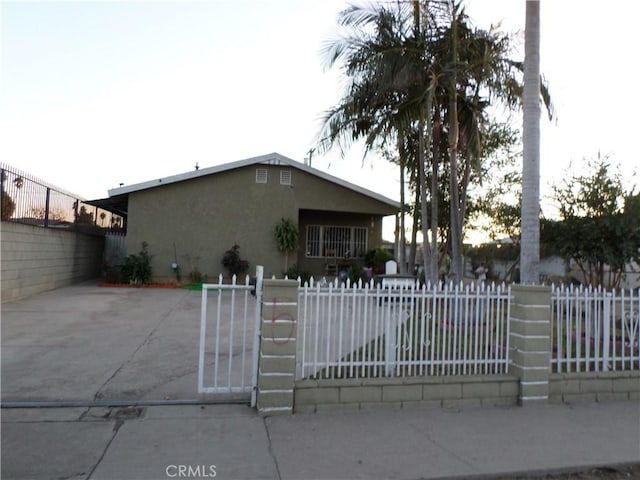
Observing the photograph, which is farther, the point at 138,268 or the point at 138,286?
the point at 138,286

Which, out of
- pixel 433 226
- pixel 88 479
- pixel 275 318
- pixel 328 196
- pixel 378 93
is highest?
pixel 378 93

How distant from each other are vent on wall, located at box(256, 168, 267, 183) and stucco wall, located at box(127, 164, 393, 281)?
0.13 m

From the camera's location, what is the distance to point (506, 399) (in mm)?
5316

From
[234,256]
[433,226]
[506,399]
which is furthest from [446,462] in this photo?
[234,256]

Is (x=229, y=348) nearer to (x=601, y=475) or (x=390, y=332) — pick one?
(x=390, y=332)

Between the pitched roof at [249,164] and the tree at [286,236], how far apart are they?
2094 mm

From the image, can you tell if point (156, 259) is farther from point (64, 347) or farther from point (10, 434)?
point (10, 434)

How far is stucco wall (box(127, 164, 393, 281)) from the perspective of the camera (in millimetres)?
16594

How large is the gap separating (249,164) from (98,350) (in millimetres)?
10684

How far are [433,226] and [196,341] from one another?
6164 millimetres

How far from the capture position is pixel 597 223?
10398 mm

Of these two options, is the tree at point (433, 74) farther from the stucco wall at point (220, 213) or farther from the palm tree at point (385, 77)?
the stucco wall at point (220, 213)

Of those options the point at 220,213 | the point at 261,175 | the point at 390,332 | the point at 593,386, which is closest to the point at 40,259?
the point at 220,213

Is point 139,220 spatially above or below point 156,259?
above
